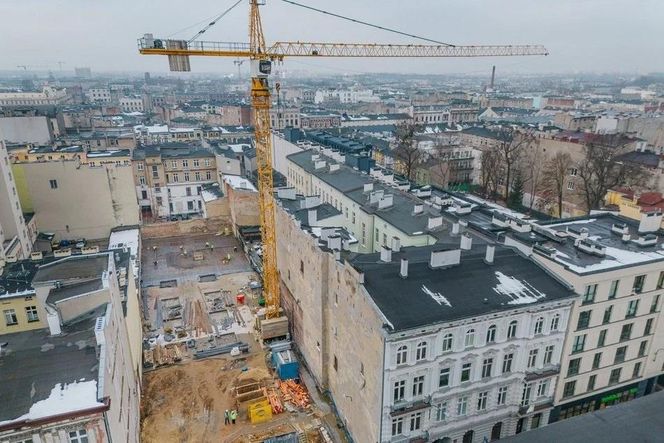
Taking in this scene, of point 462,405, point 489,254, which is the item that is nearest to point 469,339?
point 462,405

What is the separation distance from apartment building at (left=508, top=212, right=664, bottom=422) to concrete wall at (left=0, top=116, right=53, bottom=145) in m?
94.0

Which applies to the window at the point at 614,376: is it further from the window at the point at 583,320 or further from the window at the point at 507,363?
the window at the point at 507,363

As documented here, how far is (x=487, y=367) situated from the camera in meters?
29.3

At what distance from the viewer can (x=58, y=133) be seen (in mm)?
102375

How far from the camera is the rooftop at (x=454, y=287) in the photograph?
26922 millimetres

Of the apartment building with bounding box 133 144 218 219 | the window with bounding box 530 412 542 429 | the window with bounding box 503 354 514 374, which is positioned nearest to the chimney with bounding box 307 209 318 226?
the window with bounding box 503 354 514 374

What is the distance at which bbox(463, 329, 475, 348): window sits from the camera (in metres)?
27.8

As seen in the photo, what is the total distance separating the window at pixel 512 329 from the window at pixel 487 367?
2.07 m

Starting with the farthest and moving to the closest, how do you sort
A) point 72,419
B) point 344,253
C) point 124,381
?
1. point 344,253
2. point 124,381
3. point 72,419

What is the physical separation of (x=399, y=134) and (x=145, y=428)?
271 ft

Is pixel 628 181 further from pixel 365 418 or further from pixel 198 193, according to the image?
pixel 198 193

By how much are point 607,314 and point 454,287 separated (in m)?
12.4

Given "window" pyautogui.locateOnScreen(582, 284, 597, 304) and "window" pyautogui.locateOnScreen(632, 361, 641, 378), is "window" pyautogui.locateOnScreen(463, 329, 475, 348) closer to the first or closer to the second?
"window" pyautogui.locateOnScreen(582, 284, 597, 304)

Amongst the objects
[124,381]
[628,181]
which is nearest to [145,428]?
[124,381]
